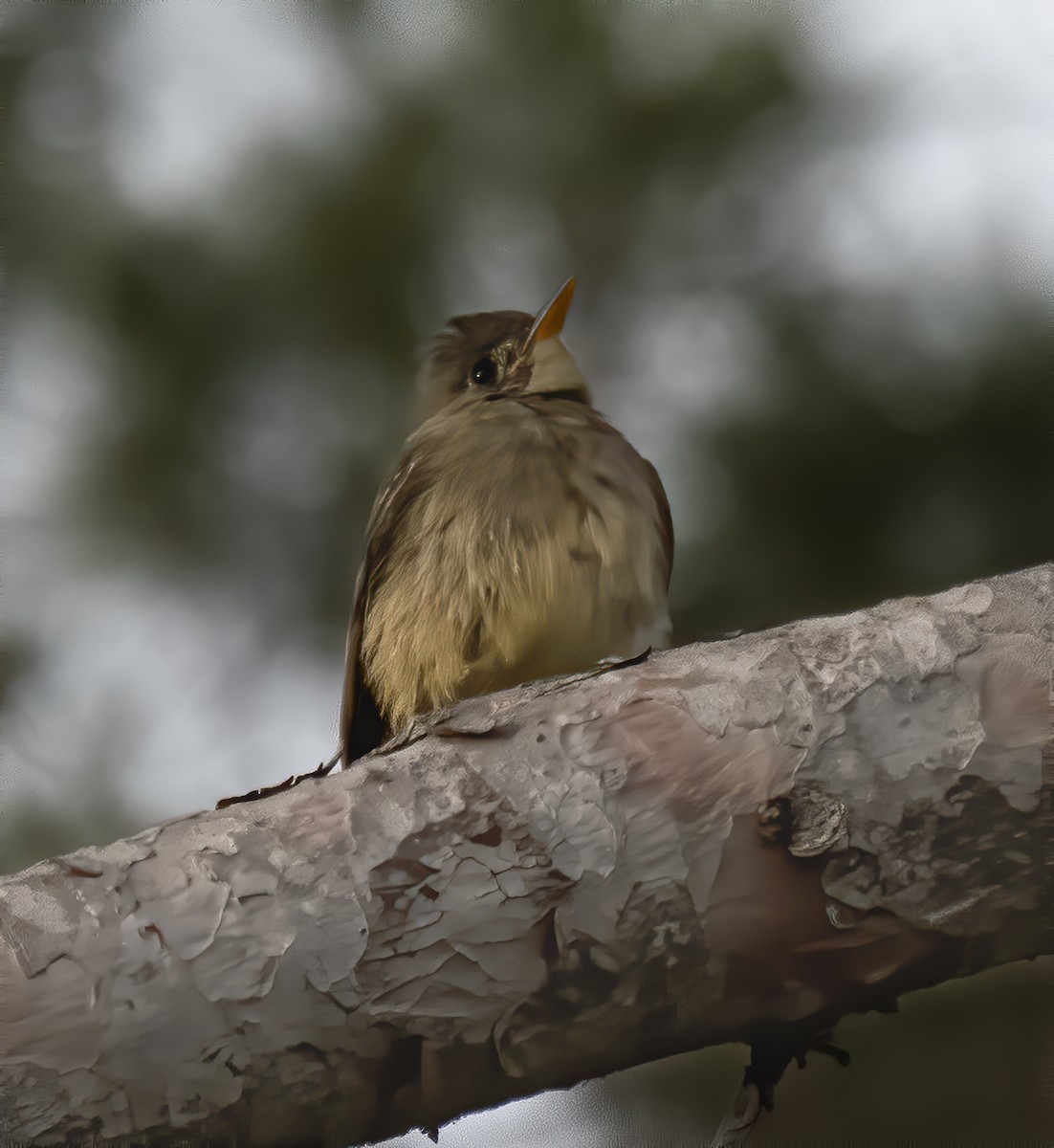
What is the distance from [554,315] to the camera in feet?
8.35

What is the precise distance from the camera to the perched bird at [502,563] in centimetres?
203

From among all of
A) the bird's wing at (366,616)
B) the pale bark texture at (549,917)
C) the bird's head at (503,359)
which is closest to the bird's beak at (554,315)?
the bird's head at (503,359)

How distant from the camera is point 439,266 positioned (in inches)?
98.1

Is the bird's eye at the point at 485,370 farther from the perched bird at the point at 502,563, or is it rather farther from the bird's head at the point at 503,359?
the perched bird at the point at 502,563

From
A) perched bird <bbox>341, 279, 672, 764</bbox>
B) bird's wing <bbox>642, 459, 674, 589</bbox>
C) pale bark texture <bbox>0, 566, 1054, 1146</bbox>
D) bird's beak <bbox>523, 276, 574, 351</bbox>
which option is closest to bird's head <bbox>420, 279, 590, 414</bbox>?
bird's beak <bbox>523, 276, 574, 351</bbox>

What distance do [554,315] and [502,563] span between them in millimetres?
717

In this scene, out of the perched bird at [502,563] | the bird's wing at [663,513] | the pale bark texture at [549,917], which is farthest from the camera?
the bird's wing at [663,513]

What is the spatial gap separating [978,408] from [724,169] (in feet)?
2.26

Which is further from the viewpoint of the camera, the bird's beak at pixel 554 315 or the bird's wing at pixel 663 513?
the bird's beak at pixel 554 315

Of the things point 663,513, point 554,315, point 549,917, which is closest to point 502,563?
point 663,513

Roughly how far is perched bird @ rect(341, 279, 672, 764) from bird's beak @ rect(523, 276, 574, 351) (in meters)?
0.21

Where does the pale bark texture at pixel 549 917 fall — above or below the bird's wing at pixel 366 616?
below

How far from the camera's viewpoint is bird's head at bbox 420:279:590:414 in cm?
257

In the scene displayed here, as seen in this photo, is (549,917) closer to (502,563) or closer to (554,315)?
(502,563)
